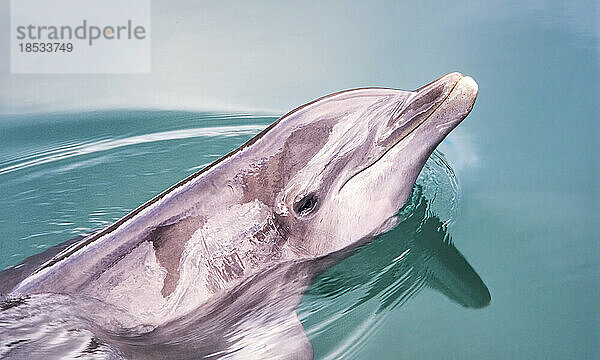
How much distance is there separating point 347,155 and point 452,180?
2.03 meters

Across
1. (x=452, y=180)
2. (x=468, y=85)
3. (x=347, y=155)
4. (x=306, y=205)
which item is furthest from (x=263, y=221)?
(x=452, y=180)

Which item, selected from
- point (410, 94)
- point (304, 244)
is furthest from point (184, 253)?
point (410, 94)

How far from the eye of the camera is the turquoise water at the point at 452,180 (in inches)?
183

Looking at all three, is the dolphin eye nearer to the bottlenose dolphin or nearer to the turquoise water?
the bottlenose dolphin

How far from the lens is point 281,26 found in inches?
324

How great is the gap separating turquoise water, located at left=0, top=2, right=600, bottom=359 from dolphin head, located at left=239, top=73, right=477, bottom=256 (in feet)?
1.52

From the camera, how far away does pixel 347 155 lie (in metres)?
4.18

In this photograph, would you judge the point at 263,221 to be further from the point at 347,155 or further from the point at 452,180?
the point at 452,180

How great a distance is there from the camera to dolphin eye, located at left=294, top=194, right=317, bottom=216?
409 centimetres

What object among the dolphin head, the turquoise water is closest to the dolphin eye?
the dolphin head

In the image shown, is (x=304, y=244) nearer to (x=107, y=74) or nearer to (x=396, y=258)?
(x=396, y=258)

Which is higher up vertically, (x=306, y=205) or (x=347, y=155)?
(x=347, y=155)

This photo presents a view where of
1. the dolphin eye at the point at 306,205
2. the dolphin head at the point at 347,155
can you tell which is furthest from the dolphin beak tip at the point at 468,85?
the dolphin eye at the point at 306,205

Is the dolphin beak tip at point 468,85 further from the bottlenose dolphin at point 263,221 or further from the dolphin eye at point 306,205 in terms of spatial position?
the dolphin eye at point 306,205
